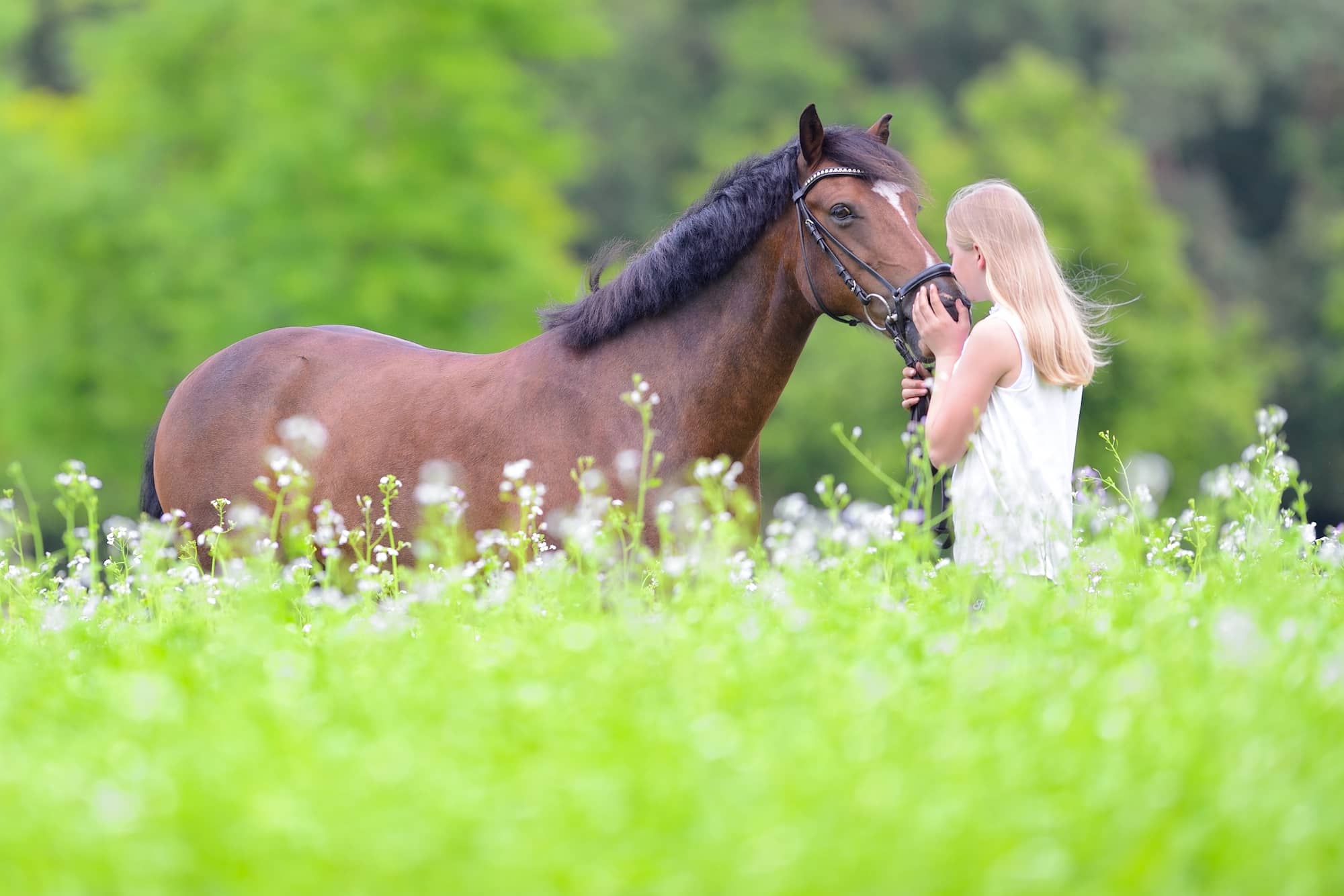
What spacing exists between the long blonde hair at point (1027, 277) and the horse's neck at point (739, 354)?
83 cm

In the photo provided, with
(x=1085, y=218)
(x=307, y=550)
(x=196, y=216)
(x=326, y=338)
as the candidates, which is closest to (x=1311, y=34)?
(x=1085, y=218)

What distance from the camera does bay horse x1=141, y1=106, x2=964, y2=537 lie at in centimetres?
572

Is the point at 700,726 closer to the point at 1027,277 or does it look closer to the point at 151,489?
the point at 1027,277

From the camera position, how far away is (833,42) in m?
36.6

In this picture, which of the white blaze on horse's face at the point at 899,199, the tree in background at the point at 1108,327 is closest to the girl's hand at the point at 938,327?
the white blaze on horse's face at the point at 899,199

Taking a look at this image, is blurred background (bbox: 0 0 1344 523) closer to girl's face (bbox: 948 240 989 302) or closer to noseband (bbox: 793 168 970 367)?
noseband (bbox: 793 168 970 367)

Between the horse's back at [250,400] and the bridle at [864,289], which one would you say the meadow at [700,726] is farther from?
the horse's back at [250,400]

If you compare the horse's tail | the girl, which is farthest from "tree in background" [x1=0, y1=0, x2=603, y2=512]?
the girl

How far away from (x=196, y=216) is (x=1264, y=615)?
23.0 metres

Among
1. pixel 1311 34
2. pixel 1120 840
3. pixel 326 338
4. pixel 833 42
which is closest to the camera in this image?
pixel 1120 840

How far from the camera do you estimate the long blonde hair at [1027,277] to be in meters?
4.99

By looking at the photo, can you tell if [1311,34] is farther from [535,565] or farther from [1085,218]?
[535,565]

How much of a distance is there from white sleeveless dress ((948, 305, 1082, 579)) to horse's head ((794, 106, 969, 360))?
561 millimetres

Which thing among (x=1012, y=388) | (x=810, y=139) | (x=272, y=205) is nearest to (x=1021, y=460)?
(x=1012, y=388)
